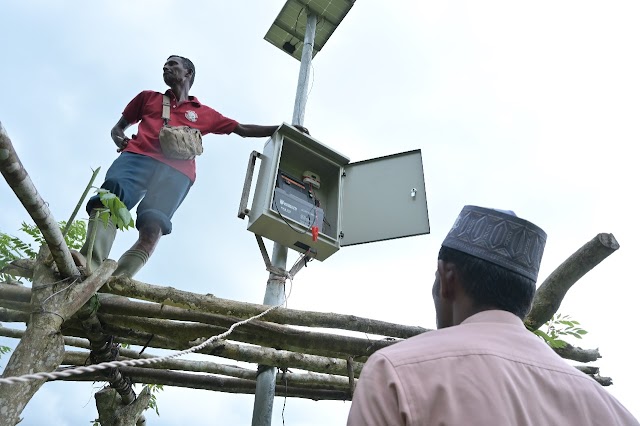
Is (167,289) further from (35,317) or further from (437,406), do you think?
(437,406)

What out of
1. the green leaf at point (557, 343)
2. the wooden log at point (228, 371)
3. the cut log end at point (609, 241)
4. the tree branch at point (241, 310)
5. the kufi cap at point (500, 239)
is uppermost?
the cut log end at point (609, 241)

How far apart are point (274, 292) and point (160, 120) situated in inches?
62.3

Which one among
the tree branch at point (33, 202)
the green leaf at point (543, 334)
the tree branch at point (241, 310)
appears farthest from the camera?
the green leaf at point (543, 334)

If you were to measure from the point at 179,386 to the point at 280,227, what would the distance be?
4.72 feet

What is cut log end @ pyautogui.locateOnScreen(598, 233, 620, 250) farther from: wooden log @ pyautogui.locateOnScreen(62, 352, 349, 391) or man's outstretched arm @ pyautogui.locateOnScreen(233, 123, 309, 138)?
man's outstretched arm @ pyautogui.locateOnScreen(233, 123, 309, 138)

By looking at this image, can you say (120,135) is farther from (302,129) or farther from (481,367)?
(481,367)

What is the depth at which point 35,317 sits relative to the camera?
2.60 meters

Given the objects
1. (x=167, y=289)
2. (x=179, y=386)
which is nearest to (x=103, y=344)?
(x=167, y=289)

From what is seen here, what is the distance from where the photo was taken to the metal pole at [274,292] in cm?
343

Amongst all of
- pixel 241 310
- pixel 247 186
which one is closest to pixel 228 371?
pixel 241 310

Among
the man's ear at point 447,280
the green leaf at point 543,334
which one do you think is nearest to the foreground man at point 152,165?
the man's ear at point 447,280

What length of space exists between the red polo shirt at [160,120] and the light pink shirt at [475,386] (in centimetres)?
316

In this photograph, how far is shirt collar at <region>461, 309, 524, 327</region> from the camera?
132 cm

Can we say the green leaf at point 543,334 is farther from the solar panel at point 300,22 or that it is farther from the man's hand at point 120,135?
the solar panel at point 300,22
